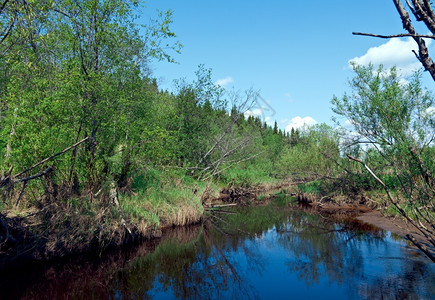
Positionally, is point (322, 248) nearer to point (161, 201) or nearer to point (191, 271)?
point (191, 271)

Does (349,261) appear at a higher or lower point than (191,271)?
higher

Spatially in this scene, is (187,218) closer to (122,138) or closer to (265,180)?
(122,138)

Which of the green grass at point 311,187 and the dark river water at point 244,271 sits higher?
the green grass at point 311,187

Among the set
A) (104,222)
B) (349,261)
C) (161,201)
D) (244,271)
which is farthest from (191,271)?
(349,261)

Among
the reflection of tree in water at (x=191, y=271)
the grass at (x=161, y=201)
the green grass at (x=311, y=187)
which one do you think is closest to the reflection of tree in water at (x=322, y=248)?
the reflection of tree in water at (x=191, y=271)

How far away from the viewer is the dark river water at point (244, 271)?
908 centimetres

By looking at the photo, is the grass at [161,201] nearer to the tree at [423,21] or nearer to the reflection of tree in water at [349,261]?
the reflection of tree in water at [349,261]

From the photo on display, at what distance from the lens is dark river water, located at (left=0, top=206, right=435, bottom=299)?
908cm

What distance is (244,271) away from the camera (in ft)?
36.0

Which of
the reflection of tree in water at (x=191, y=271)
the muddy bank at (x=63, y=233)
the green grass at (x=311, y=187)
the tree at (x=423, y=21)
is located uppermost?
the tree at (x=423, y=21)

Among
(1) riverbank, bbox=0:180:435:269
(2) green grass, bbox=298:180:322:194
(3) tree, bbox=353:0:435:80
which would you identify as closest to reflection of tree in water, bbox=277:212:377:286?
(1) riverbank, bbox=0:180:435:269

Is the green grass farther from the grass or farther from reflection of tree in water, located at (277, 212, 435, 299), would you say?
the grass

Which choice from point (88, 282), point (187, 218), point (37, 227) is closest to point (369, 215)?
point (187, 218)

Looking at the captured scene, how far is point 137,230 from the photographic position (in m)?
13.4
